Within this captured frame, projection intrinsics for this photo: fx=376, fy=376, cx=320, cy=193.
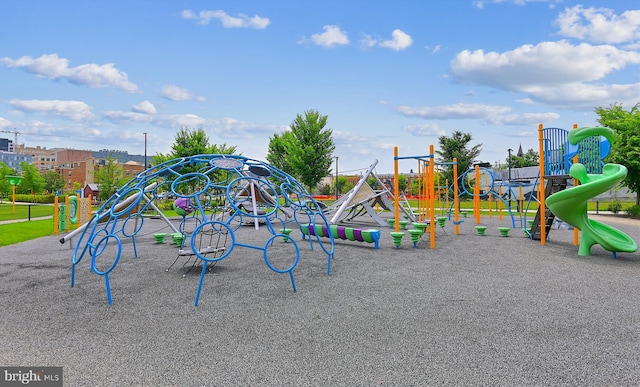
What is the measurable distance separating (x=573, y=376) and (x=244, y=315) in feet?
10.3

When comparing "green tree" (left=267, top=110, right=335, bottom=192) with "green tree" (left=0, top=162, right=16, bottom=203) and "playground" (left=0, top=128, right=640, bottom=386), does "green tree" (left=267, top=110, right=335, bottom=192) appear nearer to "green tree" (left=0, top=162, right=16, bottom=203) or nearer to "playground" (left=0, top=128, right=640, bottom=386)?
"playground" (left=0, top=128, right=640, bottom=386)

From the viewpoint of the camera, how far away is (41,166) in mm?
117062

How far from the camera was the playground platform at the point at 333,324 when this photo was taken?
9.71 ft

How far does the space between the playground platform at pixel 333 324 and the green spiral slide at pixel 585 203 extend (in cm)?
93

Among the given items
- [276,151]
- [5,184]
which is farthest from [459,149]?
[5,184]

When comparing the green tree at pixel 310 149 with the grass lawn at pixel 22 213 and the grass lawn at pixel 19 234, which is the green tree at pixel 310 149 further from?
the grass lawn at pixel 19 234

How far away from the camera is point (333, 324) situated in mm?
3988

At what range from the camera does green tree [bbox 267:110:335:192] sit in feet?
116

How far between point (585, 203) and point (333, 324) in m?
6.98

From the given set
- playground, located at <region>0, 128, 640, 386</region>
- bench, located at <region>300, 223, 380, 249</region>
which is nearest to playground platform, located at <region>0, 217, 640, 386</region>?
playground, located at <region>0, 128, 640, 386</region>

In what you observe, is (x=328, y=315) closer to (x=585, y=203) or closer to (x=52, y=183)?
(x=585, y=203)

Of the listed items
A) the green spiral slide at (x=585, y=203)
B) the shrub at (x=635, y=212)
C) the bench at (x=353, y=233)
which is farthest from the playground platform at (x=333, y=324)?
the shrub at (x=635, y=212)

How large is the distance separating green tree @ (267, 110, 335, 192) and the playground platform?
93.5ft

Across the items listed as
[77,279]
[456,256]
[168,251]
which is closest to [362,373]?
[77,279]
